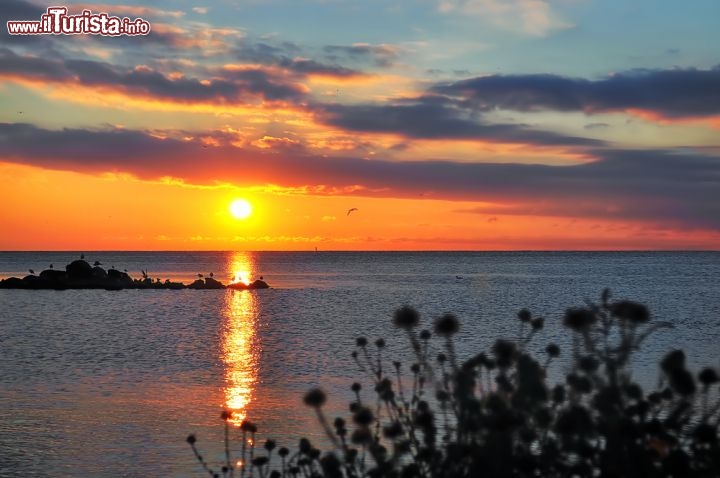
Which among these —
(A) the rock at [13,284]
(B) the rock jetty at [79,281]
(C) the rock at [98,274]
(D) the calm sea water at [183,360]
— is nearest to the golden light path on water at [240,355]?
(D) the calm sea water at [183,360]

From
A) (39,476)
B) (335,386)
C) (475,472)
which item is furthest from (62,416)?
(475,472)

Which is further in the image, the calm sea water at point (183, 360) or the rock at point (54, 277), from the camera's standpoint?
the rock at point (54, 277)

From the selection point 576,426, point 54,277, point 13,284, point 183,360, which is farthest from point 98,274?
point 576,426

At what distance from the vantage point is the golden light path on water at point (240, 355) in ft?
81.1

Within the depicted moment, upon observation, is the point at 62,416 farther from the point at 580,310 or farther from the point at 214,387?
the point at 580,310

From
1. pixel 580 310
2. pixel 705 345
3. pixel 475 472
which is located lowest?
pixel 705 345

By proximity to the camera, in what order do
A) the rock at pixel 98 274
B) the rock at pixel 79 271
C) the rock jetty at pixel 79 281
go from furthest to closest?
the rock at pixel 98 274
the rock at pixel 79 271
the rock jetty at pixel 79 281

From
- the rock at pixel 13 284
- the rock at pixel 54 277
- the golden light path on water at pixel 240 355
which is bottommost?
the golden light path on water at pixel 240 355

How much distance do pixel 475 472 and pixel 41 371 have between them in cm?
2845

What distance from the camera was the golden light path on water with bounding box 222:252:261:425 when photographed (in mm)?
24712

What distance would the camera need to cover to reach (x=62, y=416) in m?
21.5

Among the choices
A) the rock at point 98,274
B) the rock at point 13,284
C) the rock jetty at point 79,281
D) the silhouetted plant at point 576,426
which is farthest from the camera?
the rock at point 98,274

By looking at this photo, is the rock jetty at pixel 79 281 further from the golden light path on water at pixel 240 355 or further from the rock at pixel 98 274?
the golden light path on water at pixel 240 355

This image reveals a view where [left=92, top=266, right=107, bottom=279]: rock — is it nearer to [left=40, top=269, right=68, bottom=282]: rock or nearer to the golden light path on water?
[left=40, top=269, right=68, bottom=282]: rock
